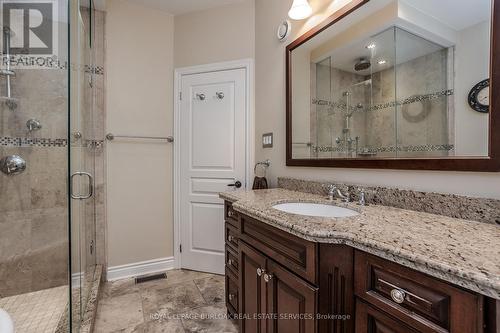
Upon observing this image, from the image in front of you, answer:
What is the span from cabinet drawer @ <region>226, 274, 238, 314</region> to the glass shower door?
883 mm

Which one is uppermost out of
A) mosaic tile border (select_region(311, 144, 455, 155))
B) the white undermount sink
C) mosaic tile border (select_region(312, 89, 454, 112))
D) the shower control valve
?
mosaic tile border (select_region(312, 89, 454, 112))

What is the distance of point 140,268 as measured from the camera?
2.37 metres

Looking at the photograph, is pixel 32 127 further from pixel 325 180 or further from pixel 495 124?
pixel 495 124

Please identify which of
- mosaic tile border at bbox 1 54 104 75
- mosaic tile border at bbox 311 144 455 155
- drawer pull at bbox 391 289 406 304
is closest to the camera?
drawer pull at bbox 391 289 406 304

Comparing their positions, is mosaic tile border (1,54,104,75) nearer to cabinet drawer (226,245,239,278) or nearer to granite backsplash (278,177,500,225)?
cabinet drawer (226,245,239,278)

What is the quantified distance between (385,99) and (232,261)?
52.2 inches

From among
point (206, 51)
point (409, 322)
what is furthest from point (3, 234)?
point (409, 322)

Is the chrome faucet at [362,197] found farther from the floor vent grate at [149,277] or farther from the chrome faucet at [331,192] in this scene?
the floor vent grate at [149,277]

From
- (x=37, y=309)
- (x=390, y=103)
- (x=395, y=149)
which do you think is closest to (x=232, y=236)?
(x=395, y=149)

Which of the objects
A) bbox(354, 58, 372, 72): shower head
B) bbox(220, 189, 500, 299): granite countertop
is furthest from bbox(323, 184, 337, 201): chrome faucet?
bbox(354, 58, 372, 72): shower head

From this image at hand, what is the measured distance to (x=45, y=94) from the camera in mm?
1728

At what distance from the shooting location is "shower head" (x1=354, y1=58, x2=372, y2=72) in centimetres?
130

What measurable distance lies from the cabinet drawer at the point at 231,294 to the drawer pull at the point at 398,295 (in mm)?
1141

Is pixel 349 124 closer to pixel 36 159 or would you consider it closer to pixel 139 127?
pixel 139 127
